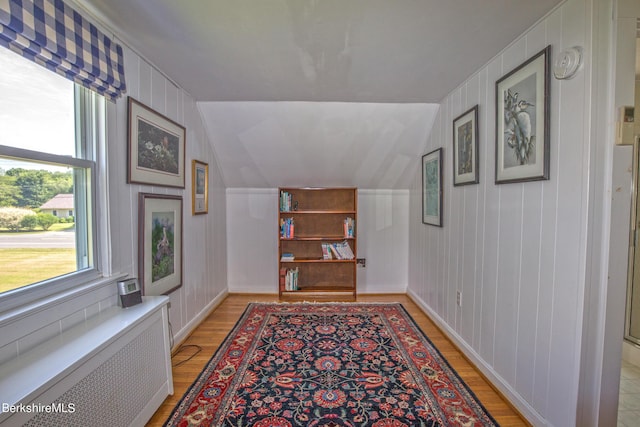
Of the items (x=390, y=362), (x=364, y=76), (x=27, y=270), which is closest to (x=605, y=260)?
(x=390, y=362)

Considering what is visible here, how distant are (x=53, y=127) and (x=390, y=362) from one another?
98.2 inches

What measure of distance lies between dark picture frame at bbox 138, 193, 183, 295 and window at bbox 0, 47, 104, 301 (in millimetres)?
350

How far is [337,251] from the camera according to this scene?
3535 mm

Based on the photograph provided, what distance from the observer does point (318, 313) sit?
2914 millimetres

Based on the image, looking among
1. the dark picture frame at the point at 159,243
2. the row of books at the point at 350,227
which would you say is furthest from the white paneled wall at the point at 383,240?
the dark picture frame at the point at 159,243

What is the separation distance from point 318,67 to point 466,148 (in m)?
1.29

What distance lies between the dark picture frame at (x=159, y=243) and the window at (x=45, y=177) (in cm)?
35

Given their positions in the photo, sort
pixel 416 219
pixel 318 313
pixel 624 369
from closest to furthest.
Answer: pixel 624 369 < pixel 318 313 < pixel 416 219

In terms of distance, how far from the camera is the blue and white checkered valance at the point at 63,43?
3.34 feet

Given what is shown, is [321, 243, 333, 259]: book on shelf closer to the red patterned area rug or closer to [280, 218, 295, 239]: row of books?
[280, 218, 295, 239]: row of books

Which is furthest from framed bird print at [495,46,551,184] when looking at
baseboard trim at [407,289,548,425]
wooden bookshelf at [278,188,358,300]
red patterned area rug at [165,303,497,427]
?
wooden bookshelf at [278,188,358,300]

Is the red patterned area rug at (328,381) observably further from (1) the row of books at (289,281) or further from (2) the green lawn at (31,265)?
(2) the green lawn at (31,265)

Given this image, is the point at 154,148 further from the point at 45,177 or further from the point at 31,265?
the point at 31,265

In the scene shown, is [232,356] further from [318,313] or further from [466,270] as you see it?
[466,270]
